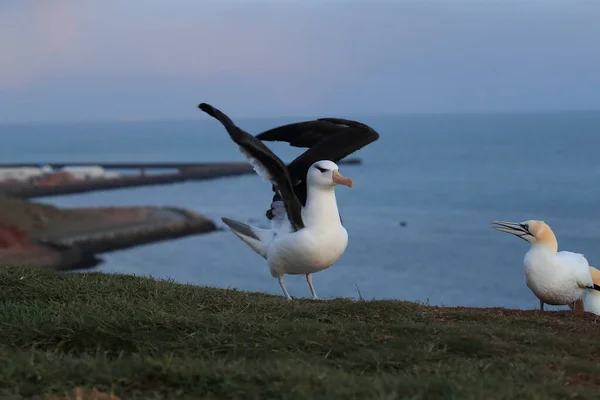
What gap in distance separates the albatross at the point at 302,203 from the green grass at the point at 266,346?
1.60 ft

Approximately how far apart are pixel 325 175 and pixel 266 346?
9.34 ft

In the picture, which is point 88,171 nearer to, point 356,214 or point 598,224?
point 356,214

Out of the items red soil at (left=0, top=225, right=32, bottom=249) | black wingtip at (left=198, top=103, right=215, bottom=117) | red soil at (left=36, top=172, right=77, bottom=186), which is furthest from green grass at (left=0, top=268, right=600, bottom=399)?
red soil at (left=36, top=172, right=77, bottom=186)

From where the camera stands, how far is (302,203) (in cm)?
862

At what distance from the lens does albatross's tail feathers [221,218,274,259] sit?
339 inches

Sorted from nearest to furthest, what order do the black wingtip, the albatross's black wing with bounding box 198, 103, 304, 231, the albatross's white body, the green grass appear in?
the green grass < the albatross's black wing with bounding box 198, 103, 304, 231 < the black wingtip < the albatross's white body

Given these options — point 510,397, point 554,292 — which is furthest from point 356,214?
point 510,397

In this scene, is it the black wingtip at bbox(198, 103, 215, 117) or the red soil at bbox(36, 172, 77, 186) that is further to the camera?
the red soil at bbox(36, 172, 77, 186)

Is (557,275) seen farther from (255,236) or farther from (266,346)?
(266,346)

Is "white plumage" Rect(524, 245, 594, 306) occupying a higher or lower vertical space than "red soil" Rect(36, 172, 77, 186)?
lower

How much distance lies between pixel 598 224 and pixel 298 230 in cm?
5689

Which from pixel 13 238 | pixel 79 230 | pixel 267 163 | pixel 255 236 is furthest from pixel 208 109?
pixel 79 230

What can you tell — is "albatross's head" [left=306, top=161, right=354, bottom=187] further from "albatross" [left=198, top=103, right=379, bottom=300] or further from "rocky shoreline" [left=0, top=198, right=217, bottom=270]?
"rocky shoreline" [left=0, top=198, right=217, bottom=270]

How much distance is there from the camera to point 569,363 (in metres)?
5.30
